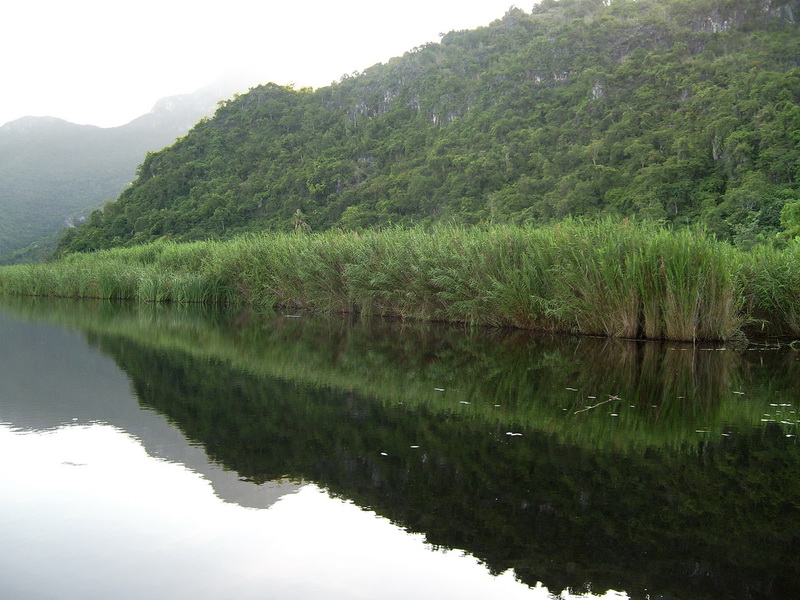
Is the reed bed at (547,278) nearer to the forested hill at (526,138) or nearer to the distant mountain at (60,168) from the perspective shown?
the forested hill at (526,138)

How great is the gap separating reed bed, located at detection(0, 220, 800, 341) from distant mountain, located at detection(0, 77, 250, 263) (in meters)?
56.0

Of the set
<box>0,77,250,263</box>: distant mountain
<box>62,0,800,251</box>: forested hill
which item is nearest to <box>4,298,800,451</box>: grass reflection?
<box>62,0,800,251</box>: forested hill

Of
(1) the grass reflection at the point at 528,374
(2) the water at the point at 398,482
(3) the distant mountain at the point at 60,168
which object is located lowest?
(1) the grass reflection at the point at 528,374

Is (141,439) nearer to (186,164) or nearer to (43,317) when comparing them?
(43,317)

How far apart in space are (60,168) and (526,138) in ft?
267

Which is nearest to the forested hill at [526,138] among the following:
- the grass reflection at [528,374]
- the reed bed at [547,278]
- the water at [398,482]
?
the reed bed at [547,278]

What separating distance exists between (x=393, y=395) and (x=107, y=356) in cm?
410

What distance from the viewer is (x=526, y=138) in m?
63.5

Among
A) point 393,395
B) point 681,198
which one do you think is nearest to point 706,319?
point 393,395

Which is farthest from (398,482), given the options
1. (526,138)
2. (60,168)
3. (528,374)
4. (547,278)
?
(60,168)

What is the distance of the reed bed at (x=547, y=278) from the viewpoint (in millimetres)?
9094

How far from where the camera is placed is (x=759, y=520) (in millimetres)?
2973

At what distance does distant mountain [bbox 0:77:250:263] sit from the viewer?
82.1 m

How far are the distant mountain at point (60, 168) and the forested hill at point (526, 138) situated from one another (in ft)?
62.0
